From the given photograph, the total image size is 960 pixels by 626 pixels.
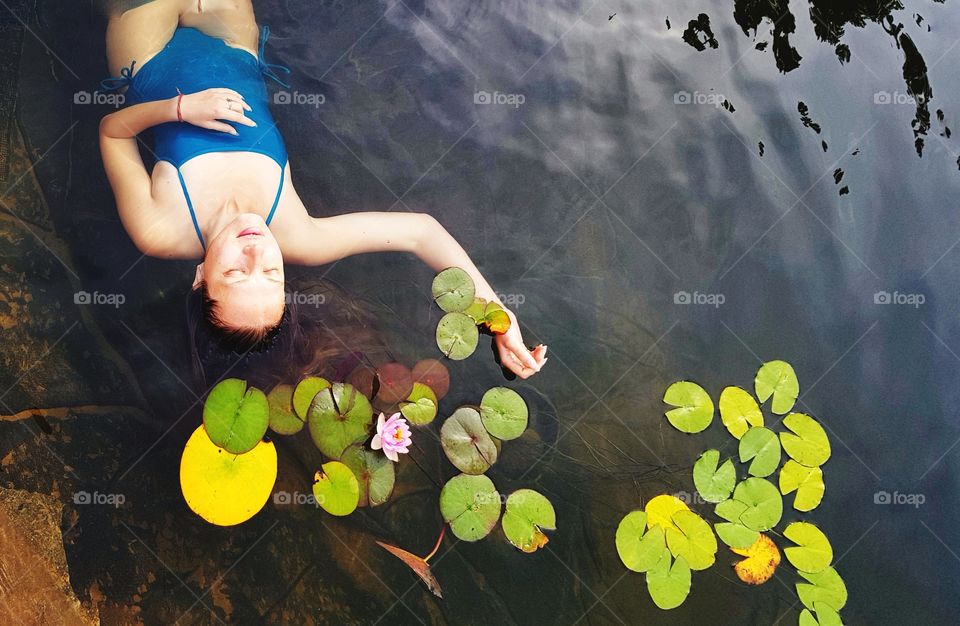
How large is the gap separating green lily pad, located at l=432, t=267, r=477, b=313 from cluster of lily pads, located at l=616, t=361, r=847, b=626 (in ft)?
2.56

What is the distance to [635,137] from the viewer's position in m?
2.46

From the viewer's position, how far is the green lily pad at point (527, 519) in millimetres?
2289

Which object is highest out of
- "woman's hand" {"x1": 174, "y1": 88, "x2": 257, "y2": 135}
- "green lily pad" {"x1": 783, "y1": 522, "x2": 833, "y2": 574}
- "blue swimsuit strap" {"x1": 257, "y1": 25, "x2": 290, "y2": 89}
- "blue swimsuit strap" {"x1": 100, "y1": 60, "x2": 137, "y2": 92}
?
"blue swimsuit strap" {"x1": 257, "y1": 25, "x2": 290, "y2": 89}

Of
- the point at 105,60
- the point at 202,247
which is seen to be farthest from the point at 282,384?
the point at 105,60

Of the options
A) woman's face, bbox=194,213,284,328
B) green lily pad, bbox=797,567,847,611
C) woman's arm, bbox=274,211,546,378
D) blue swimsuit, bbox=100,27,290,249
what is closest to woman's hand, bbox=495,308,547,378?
woman's arm, bbox=274,211,546,378

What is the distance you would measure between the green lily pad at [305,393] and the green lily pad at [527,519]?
28.9 inches

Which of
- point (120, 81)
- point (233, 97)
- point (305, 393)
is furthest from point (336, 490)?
point (120, 81)

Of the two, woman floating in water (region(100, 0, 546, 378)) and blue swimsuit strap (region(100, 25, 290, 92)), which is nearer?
woman floating in water (region(100, 0, 546, 378))

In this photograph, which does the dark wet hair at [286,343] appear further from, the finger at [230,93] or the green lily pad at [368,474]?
the finger at [230,93]

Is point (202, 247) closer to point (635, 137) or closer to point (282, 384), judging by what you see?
point (282, 384)

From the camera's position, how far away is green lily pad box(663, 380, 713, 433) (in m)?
2.38

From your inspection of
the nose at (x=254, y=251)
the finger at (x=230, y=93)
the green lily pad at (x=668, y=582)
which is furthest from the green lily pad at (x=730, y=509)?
the finger at (x=230, y=93)

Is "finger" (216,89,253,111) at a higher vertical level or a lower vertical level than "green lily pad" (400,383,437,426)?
higher

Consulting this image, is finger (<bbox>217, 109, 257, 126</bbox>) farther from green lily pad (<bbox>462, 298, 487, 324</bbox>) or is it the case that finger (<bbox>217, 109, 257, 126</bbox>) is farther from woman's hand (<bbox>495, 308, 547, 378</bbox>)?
woman's hand (<bbox>495, 308, 547, 378</bbox>)
